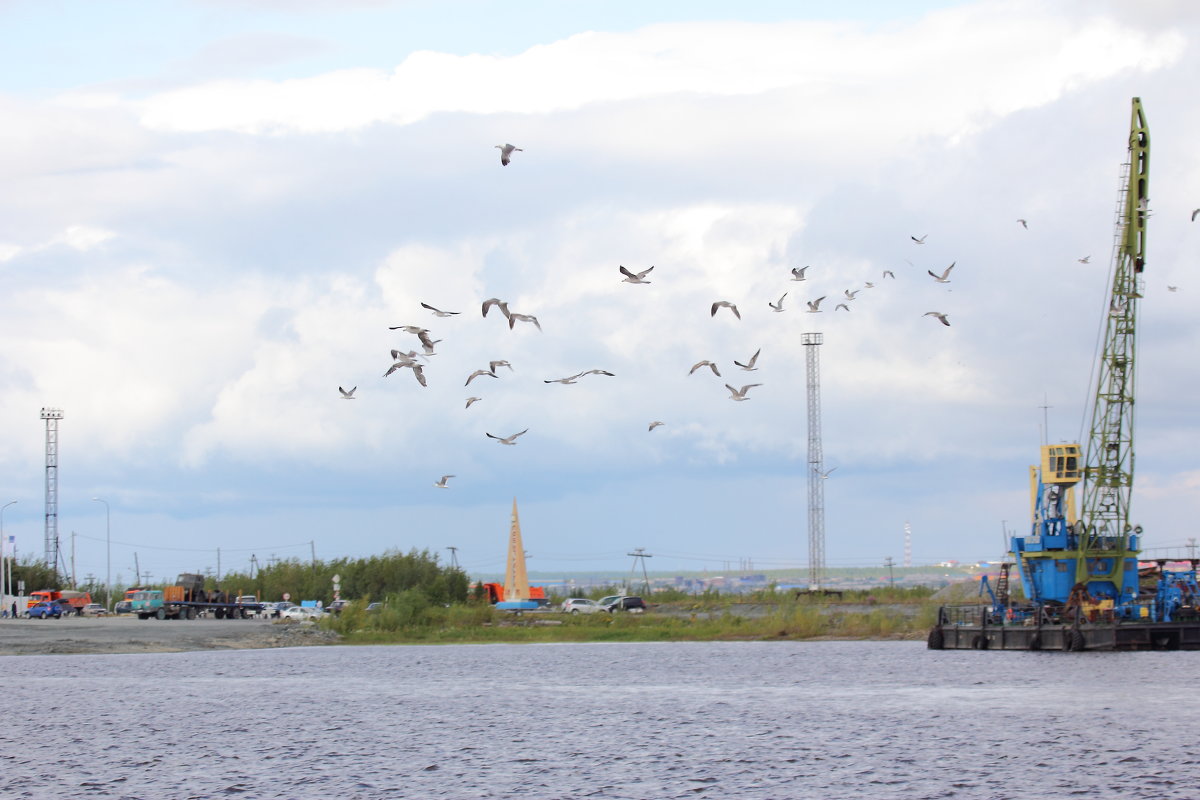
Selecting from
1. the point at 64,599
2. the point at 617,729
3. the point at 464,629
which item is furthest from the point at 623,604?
the point at 617,729

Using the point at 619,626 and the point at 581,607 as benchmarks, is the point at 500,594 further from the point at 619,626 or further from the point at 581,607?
the point at 619,626

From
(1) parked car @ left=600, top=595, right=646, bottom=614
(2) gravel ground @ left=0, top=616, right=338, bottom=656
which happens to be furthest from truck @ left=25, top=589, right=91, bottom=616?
(1) parked car @ left=600, top=595, right=646, bottom=614

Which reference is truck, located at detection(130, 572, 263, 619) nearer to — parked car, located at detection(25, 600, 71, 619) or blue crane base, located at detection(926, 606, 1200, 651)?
parked car, located at detection(25, 600, 71, 619)

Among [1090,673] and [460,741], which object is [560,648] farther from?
[460,741]

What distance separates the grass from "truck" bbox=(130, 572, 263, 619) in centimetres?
2240

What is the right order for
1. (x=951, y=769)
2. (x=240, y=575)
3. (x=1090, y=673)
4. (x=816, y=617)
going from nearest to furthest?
1. (x=951, y=769)
2. (x=1090, y=673)
3. (x=816, y=617)
4. (x=240, y=575)

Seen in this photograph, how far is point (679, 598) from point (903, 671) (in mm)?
82746

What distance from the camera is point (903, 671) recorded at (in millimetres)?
76438

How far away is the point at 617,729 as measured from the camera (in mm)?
53719

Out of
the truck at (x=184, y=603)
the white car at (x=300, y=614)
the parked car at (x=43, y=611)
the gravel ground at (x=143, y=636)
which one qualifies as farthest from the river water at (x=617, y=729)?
Result: the parked car at (x=43, y=611)

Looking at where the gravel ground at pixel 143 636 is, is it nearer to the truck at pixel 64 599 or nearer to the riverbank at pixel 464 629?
the riverbank at pixel 464 629

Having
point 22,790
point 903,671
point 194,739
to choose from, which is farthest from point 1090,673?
point 22,790

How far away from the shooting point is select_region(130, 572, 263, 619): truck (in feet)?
430

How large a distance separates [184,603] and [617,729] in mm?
89119
